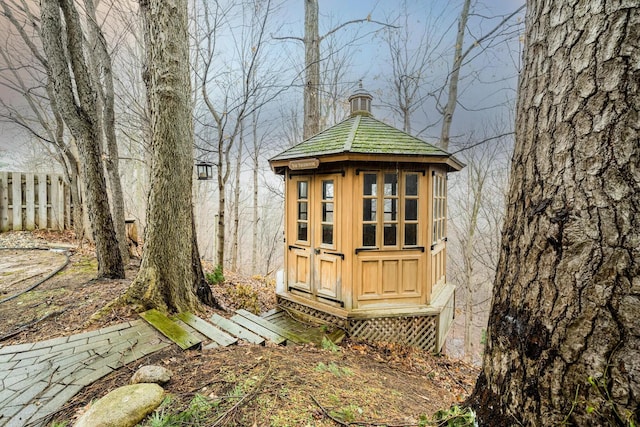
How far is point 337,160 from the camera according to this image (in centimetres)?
436

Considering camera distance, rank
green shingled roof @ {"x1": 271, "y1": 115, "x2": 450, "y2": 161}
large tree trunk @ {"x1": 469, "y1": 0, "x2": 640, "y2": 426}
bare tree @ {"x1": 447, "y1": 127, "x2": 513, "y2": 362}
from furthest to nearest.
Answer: bare tree @ {"x1": 447, "y1": 127, "x2": 513, "y2": 362} → green shingled roof @ {"x1": 271, "y1": 115, "x2": 450, "y2": 161} → large tree trunk @ {"x1": 469, "y1": 0, "x2": 640, "y2": 426}

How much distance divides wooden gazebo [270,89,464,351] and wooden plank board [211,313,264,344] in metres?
1.60

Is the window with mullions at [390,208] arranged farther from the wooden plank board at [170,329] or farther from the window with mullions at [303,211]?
the wooden plank board at [170,329]

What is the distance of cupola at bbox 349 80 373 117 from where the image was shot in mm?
5773

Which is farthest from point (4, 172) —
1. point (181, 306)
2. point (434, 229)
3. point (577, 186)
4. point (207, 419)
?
point (577, 186)

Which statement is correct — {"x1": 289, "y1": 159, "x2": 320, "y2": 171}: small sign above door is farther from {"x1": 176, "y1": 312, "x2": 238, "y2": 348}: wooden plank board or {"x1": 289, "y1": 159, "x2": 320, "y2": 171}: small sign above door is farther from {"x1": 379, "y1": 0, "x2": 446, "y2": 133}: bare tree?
{"x1": 379, "y1": 0, "x2": 446, "y2": 133}: bare tree

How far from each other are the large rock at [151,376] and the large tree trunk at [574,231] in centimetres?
222

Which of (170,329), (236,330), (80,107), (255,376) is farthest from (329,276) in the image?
(80,107)

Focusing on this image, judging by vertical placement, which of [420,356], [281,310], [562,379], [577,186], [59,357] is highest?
[577,186]

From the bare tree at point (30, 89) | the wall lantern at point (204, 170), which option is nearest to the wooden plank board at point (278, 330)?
the wall lantern at point (204, 170)

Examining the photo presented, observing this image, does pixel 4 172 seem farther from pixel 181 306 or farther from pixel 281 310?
pixel 281 310

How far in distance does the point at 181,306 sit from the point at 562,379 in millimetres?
4094

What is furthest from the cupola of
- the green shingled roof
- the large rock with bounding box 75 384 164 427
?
the large rock with bounding box 75 384 164 427

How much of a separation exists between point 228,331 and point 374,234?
268 centimetres
